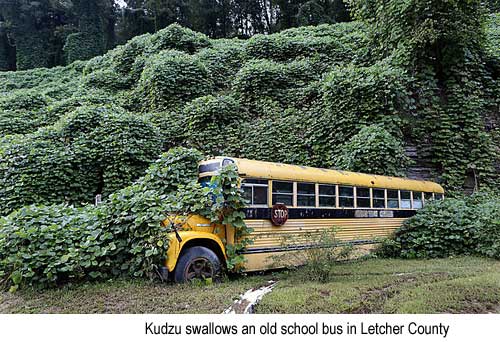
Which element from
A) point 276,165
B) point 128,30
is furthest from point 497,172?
point 128,30

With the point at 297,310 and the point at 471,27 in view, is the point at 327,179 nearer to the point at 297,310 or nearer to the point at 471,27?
the point at 297,310

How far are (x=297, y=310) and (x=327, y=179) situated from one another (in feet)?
13.5

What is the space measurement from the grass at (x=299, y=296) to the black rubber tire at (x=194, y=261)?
220mm

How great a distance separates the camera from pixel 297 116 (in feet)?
47.9

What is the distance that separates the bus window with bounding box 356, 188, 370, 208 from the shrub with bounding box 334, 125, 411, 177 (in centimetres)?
212

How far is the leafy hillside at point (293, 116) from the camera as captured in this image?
11500 millimetres

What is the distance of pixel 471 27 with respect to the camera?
545 inches

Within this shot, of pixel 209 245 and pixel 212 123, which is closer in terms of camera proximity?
pixel 209 245

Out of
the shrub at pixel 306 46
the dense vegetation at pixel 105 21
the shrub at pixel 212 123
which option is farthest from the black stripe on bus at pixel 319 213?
the dense vegetation at pixel 105 21

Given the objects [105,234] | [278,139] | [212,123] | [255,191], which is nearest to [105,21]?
[212,123]

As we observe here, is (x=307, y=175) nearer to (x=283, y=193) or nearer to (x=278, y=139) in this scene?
(x=283, y=193)

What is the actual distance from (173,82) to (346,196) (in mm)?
10322

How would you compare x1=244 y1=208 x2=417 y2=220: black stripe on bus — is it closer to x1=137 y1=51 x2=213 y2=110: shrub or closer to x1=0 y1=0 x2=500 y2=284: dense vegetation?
x1=0 y1=0 x2=500 y2=284: dense vegetation

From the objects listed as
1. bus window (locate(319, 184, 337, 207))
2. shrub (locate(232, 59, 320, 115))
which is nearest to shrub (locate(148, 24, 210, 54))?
shrub (locate(232, 59, 320, 115))
